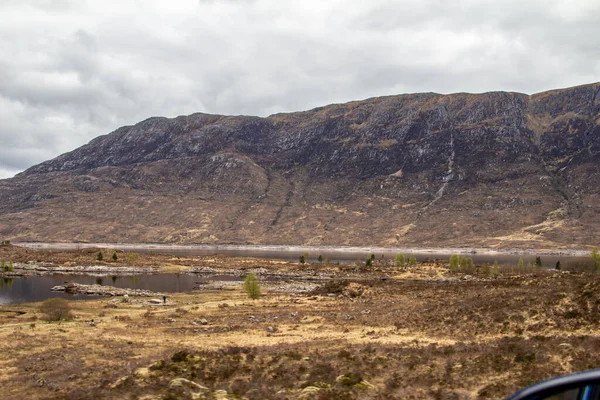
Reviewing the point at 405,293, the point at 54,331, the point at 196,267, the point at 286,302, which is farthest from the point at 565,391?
the point at 196,267

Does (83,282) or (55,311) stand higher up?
(55,311)

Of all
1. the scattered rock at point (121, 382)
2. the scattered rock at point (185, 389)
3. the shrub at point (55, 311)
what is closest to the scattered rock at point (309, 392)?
the scattered rock at point (185, 389)

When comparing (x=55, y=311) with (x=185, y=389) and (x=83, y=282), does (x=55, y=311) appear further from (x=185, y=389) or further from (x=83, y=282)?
(x=83, y=282)

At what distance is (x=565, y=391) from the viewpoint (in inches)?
179

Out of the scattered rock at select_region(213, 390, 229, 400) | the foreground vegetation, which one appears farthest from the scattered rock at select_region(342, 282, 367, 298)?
the scattered rock at select_region(213, 390, 229, 400)

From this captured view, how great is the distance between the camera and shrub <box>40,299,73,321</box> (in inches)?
1567

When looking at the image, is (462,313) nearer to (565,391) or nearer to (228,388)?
(228,388)

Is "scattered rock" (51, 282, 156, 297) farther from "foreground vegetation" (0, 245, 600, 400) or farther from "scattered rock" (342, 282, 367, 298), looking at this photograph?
"scattered rock" (342, 282, 367, 298)

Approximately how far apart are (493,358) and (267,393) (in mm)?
8730

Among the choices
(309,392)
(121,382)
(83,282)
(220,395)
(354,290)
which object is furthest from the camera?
(83,282)

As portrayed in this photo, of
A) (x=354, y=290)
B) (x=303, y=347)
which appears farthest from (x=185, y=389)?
(x=354, y=290)

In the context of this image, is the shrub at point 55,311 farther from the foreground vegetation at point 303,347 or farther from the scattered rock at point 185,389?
the scattered rock at point 185,389

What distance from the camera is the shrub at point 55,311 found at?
39812 mm

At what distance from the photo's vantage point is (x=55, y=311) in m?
40.0
